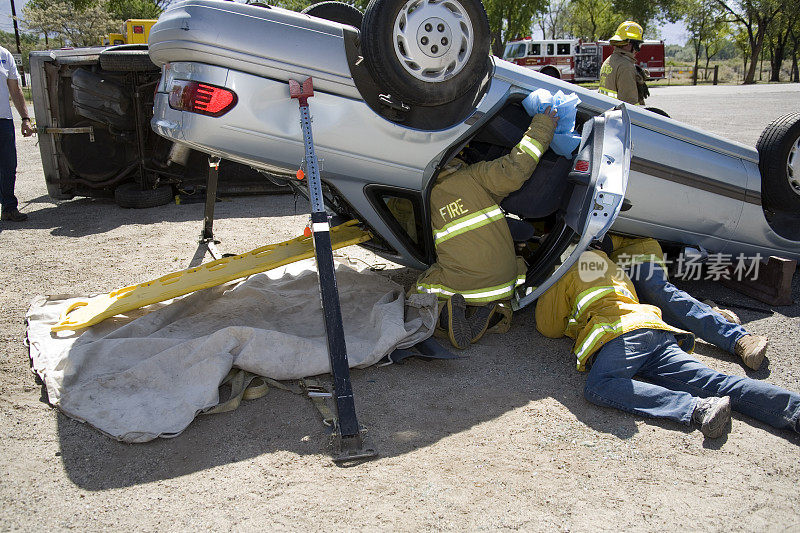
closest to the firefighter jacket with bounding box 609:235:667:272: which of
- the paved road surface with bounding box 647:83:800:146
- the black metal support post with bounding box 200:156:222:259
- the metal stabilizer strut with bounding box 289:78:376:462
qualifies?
the metal stabilizer strut with bounding box 289:78:376:462

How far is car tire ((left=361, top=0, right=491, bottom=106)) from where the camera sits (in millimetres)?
3457

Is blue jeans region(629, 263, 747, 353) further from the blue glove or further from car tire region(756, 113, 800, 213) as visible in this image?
car tire region(756, 113, 800, 213)

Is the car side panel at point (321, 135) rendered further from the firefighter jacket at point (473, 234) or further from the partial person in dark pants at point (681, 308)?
the partial person in dark pants at point (681, 308)

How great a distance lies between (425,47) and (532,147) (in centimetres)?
83

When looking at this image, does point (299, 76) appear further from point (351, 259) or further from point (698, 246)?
point (698, 246)

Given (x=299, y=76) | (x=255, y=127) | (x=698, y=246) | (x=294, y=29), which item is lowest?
(x=698, y=246)

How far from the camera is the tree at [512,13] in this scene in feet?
96.5

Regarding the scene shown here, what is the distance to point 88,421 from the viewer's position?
308cm

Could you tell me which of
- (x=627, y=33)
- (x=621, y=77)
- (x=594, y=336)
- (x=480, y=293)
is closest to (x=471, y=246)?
(x=480, y=293)

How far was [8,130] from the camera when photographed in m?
6.89

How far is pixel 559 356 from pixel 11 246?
5.08 metres

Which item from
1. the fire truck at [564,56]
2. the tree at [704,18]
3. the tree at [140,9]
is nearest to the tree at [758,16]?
the tree at [704,18]

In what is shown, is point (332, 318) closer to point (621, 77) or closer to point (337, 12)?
point (337, 12)

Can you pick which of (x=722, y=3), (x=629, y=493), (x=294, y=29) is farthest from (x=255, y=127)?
(x=722, y=3)
